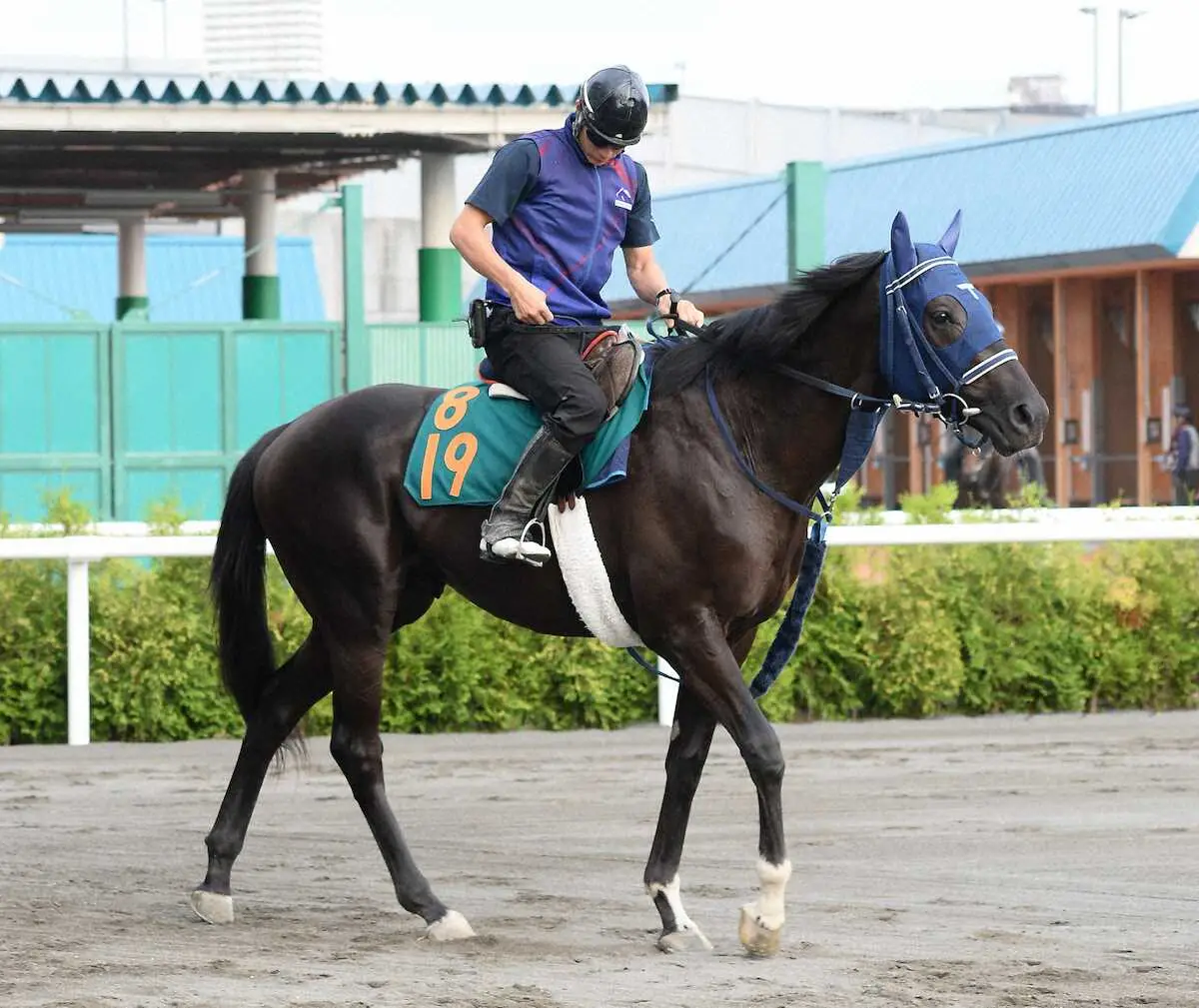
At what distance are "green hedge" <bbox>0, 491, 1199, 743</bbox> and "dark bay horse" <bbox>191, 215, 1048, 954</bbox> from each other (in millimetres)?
3414

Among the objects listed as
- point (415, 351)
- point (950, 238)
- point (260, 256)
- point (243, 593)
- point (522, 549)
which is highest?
point (260, 256)

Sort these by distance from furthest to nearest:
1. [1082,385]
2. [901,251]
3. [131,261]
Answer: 1. [1082,385]
2. [131,261]
3. [901,251]

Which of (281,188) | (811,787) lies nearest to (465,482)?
(811,787)

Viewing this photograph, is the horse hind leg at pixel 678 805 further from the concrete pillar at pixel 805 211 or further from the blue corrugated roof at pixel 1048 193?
the blue corrugated roof at pixel 1048 193

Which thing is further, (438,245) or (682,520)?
(438,245)

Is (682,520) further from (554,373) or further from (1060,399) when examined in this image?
(1060,399)

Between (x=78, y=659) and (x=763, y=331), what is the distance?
16.1ft

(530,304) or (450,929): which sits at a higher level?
(530,304)

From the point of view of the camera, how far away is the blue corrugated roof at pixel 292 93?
14.1 meters

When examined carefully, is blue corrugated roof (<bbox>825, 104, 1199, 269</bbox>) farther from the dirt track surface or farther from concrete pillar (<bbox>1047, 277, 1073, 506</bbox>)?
the dirt track surface

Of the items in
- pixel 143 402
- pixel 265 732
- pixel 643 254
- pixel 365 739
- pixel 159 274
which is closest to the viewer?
pixel 365 739

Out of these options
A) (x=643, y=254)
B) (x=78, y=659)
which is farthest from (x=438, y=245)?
(x=643, y=254)

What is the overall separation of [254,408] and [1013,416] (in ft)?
31.8

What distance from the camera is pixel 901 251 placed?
5.46 metres
